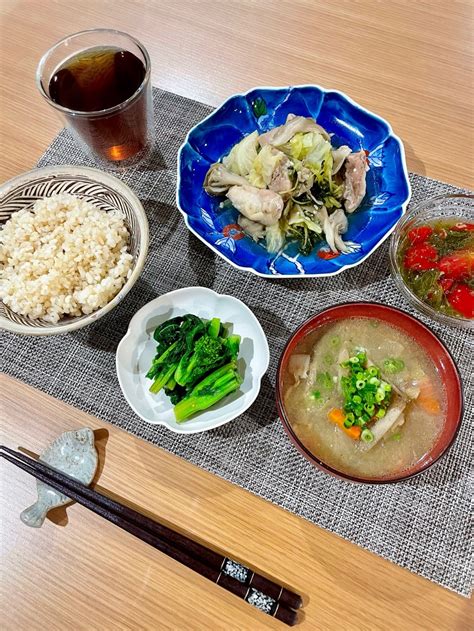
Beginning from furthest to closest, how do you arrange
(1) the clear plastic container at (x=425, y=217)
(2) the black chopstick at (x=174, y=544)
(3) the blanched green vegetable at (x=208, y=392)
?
(1) the clear plastic container at (x=425, y=217), (3) the blanched green vegetable at (x=208, y=392), (2) the black chopstick at (x=174, y=544)

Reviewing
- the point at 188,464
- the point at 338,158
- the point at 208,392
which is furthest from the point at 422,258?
the point at 188,464

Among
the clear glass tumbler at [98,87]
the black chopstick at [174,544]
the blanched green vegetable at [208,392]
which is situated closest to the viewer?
the black chopstick at [174,544]

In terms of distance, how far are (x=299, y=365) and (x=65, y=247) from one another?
0.72 meters

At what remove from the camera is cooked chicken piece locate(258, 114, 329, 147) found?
1504 millimetres

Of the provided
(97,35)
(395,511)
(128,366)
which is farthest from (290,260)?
(97,35)

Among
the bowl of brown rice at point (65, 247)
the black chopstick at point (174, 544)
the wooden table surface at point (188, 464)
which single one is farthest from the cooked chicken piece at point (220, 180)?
the black chopstick at point (174, 544)

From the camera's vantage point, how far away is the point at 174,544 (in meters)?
1.22

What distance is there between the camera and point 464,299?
1379 millimetres

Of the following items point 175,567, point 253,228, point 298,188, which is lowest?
point 175,567

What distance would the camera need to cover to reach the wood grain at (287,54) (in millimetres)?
1795

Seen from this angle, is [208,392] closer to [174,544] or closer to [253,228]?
[174,544]

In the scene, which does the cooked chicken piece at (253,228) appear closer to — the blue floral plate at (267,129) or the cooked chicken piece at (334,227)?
the blue floral plate at (267,129)

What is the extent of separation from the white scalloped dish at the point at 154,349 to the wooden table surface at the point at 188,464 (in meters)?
0.14

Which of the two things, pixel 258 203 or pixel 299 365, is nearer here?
pixel 299 365
